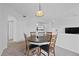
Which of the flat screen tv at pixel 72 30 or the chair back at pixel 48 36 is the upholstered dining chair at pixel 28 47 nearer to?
the chair back at pixel 48 36

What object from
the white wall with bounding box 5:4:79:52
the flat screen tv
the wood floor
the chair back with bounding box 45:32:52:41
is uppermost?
the white wall with bounding box 5:4:79:52

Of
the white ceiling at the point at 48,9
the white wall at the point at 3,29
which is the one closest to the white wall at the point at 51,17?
the white ceiling at the point at 48,9

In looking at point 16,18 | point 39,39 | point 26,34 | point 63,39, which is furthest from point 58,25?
point 16,18

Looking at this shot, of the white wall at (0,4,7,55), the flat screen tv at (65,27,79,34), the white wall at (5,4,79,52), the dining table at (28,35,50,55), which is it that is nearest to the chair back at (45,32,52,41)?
the dining table at (28,35,50,55)

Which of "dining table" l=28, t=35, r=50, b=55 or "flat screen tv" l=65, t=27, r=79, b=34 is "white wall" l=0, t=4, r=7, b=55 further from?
"flat screen tv" l=65, t=27, r=79, b=34

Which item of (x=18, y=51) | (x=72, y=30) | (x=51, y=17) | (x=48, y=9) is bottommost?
(x=18, y=51)

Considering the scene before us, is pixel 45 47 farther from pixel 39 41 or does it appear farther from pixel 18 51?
pixel 18 51

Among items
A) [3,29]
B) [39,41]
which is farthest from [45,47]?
[3,29]

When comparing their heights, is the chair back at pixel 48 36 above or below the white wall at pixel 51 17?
below

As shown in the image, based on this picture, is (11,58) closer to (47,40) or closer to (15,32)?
(15,32)

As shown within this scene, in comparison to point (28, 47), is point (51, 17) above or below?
above

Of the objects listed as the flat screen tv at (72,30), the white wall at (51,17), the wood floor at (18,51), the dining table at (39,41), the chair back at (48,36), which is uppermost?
the white wall at (51,17)

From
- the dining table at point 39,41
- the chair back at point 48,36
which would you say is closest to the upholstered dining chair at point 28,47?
the dining table at point 39,41

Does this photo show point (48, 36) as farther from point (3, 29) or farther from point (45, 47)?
point (3, 29)
